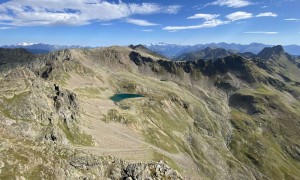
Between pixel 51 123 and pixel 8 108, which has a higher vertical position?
pixel 8 108

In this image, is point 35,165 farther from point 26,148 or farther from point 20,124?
point 20,124

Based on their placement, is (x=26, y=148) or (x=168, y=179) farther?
(x=168, y=179)

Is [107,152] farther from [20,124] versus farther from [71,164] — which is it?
[71,164]

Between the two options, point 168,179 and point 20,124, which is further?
point 20,124

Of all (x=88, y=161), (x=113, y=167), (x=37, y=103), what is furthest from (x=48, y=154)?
(x=37, y=103)

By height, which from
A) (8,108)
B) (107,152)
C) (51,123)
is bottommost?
(107,152)

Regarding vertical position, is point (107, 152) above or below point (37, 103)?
below

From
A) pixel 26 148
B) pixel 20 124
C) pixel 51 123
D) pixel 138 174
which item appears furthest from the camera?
pixel 51 123

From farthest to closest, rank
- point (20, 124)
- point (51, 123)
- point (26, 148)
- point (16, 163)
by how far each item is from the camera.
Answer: point (51, 123) → point (20, 124) → point (26, 148) → point (16, 163)

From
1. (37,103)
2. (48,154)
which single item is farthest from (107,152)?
(48,154)
